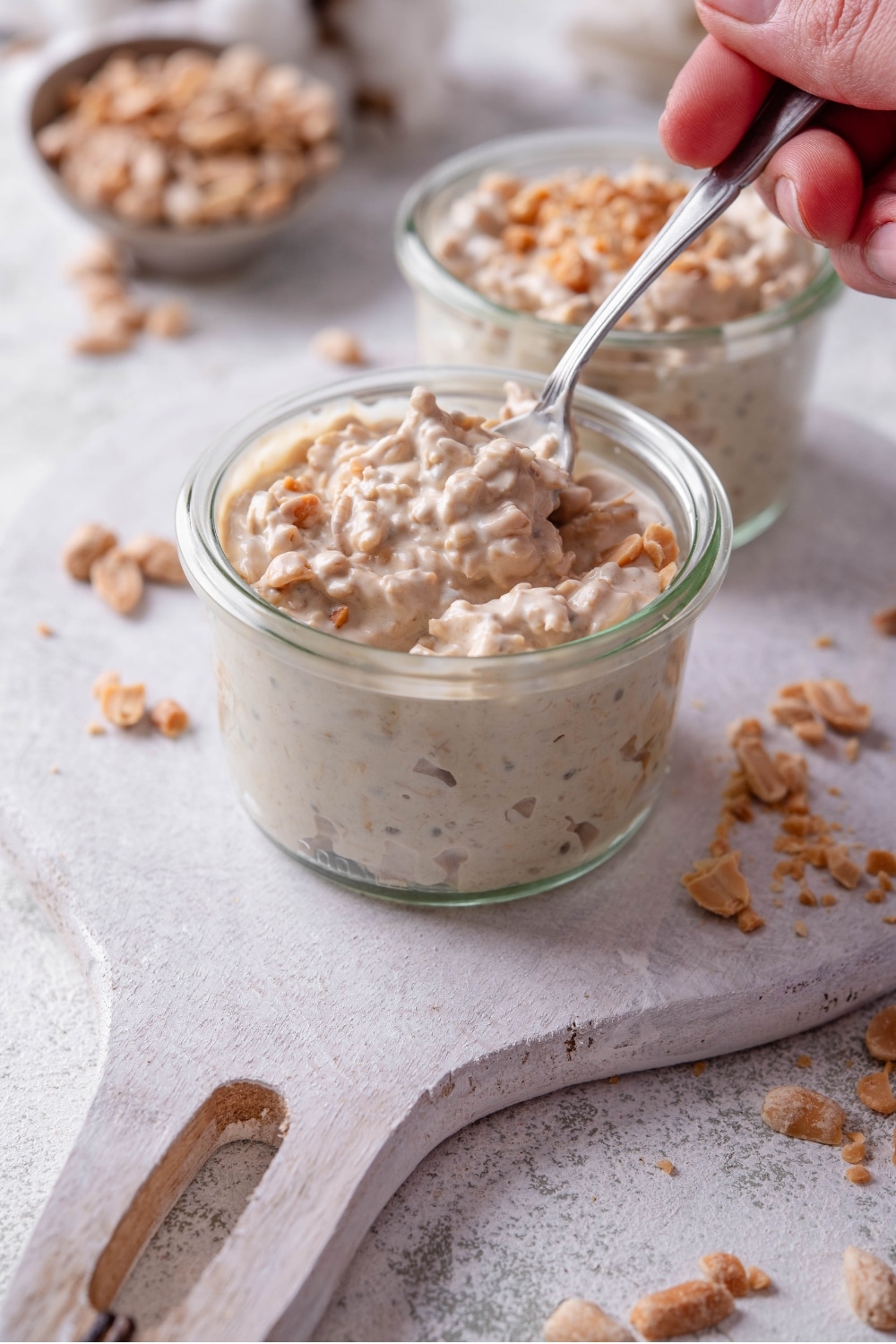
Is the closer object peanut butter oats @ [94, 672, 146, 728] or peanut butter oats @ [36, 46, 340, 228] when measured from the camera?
peanut butter oats @ [94, 672, 146, 728]

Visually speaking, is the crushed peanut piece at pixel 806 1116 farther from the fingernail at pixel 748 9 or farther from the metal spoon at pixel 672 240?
the fingernail at pixel 748 9

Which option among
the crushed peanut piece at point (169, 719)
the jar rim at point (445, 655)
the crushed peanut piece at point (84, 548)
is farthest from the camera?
the crushed peanut piece at point (84, 548)

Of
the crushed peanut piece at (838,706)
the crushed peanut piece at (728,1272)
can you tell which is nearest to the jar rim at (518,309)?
the crushed peanut piece at (838,706)

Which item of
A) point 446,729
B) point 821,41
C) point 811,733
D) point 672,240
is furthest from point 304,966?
point 821,41

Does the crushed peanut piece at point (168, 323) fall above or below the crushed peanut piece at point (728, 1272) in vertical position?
below

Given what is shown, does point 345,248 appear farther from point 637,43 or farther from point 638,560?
point 638,560

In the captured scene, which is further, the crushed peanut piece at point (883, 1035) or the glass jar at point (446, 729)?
the crushed peanut piece at point (883, 1035)

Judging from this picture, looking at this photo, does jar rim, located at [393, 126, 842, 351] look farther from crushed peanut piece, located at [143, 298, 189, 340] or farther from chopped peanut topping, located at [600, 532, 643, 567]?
crushed peanut piece, located at [143, 298, 189, 340]

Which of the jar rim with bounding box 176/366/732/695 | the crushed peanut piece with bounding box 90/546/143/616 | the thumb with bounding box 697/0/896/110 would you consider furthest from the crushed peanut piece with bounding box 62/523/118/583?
the thumb with bounding box 697/0/896/110
